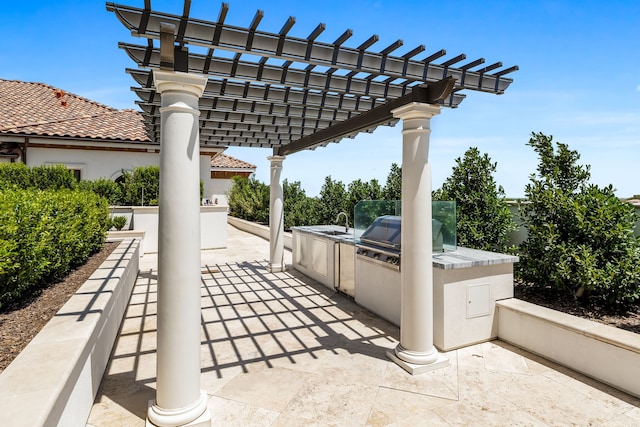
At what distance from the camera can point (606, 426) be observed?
2748 millimetres

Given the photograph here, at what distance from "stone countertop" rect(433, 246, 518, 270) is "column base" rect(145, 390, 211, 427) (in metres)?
2.83

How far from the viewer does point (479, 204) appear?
6094 millimetres

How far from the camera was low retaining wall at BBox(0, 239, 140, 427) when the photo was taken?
1874mm

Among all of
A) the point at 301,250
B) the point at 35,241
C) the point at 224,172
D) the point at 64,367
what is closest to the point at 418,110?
the point at 64,367

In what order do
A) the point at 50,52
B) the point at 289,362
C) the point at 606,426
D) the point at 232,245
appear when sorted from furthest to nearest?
1. the point at 232,245
2. the point at 50,52
3. the point at 289,362
4. the point at 606,426

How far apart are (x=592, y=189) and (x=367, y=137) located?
3822mm

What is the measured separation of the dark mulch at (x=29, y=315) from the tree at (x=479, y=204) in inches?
228

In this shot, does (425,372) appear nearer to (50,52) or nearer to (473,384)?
(473,384)

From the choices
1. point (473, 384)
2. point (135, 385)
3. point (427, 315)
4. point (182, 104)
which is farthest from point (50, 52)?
point (473, 384)

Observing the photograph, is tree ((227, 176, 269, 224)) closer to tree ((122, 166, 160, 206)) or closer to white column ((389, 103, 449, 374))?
tree ((122, 166, 160, 206))

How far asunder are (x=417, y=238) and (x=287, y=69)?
2.38 m

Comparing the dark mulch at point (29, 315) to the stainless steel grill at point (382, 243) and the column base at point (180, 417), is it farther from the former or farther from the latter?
the stainless steel grill at point (382, 243)

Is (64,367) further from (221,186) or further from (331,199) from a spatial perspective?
(221,186)

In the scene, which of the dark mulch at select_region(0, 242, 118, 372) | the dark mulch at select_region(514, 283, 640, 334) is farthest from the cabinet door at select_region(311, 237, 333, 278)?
the dark mulch at select_region(0, 242, 118, 372)
